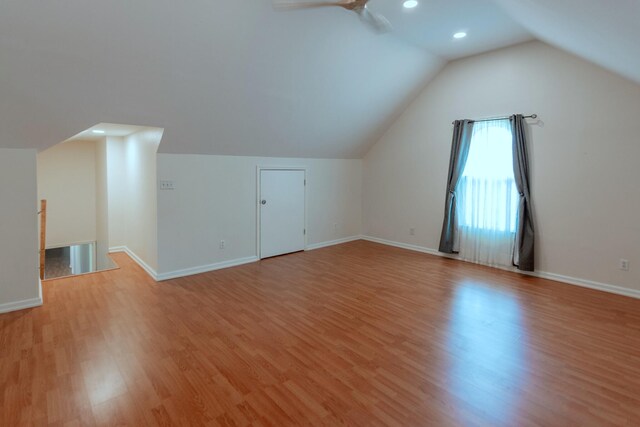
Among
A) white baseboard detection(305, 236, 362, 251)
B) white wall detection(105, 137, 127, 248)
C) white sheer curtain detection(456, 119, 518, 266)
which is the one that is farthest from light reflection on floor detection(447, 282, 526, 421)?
white wall detection(105, 137, 127, 248)

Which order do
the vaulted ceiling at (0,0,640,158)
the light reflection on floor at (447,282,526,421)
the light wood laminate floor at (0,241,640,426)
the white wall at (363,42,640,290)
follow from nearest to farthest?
the light wood laminate floor at (0,241,640,426)
the light reflection on floor at (447,282,526,421)
the vaulted ceiling at (0,0,640,158)
the white wall at (363,42,640,290)

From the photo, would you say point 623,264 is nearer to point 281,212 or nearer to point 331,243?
point 331,243

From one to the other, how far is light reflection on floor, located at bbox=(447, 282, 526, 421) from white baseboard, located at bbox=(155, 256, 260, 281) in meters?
2.91

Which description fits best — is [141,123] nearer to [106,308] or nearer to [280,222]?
[106,308]

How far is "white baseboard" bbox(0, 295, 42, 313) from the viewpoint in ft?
10.6

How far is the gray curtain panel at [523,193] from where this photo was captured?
173 inches

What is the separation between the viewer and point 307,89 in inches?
166

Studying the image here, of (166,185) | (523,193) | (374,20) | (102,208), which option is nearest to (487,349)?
(523,193)

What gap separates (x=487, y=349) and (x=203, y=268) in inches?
138

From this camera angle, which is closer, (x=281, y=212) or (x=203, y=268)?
(x=203, y=268)

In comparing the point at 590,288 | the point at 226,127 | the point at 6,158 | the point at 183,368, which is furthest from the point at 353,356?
the point at 6,158

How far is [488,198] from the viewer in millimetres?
4855

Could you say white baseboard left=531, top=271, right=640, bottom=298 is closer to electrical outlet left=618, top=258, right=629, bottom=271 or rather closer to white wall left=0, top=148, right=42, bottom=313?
electrical outlet left=618, top=258, right=629, bottom=271

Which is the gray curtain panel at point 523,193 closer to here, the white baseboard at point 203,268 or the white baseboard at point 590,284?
the white baseboard at point 590,284
